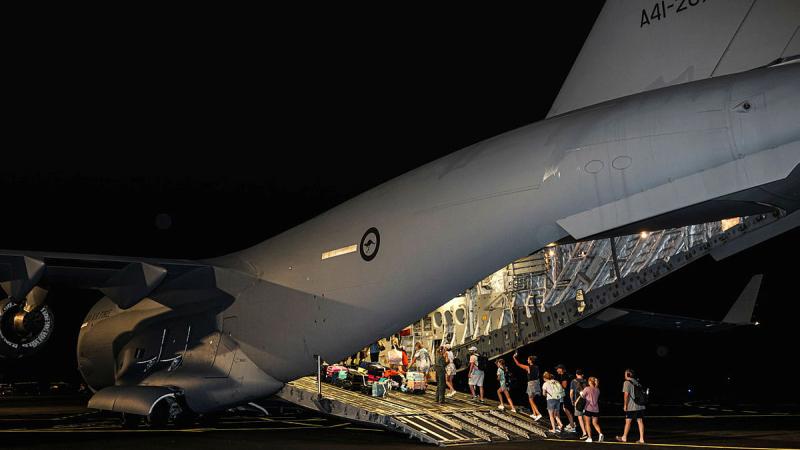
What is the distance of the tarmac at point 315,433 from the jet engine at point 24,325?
5.69ft

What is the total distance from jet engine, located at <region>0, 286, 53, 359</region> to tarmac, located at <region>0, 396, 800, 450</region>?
5.69ft

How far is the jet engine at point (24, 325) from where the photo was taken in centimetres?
1639

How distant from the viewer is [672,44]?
1064 centimetres

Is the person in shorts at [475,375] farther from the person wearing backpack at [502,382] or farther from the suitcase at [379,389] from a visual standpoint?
the suitcase at [379,389]

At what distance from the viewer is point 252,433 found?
50.3ft

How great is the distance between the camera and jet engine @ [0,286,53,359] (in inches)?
645

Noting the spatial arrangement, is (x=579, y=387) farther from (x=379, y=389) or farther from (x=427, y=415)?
(x=379, y=389)

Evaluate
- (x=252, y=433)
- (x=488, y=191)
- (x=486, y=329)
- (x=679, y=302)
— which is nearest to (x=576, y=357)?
(x=679, y=302)

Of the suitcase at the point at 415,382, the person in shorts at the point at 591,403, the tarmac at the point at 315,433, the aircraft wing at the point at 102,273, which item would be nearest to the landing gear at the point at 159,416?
the tarmac at the point at 315,433

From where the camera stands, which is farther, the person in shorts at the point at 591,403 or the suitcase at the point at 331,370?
the suitcase at the point at 331,370

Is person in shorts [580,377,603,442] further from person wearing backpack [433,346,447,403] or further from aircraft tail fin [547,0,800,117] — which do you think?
aircraft tail fin [547,0,800,117]

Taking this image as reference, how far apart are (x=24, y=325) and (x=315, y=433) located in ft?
21.7

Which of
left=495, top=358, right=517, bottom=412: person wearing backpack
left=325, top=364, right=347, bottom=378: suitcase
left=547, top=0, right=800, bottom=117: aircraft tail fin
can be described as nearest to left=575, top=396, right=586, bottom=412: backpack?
left=495, top=358, right=517, bottom=412: person wearing backpack

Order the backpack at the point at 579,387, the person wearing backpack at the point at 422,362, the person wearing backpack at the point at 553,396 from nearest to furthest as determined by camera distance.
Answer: the person wearing backpack at the point at 553,396 < the backpack at the point at 579,387 < the person wearing backpack at the point at 422,362
